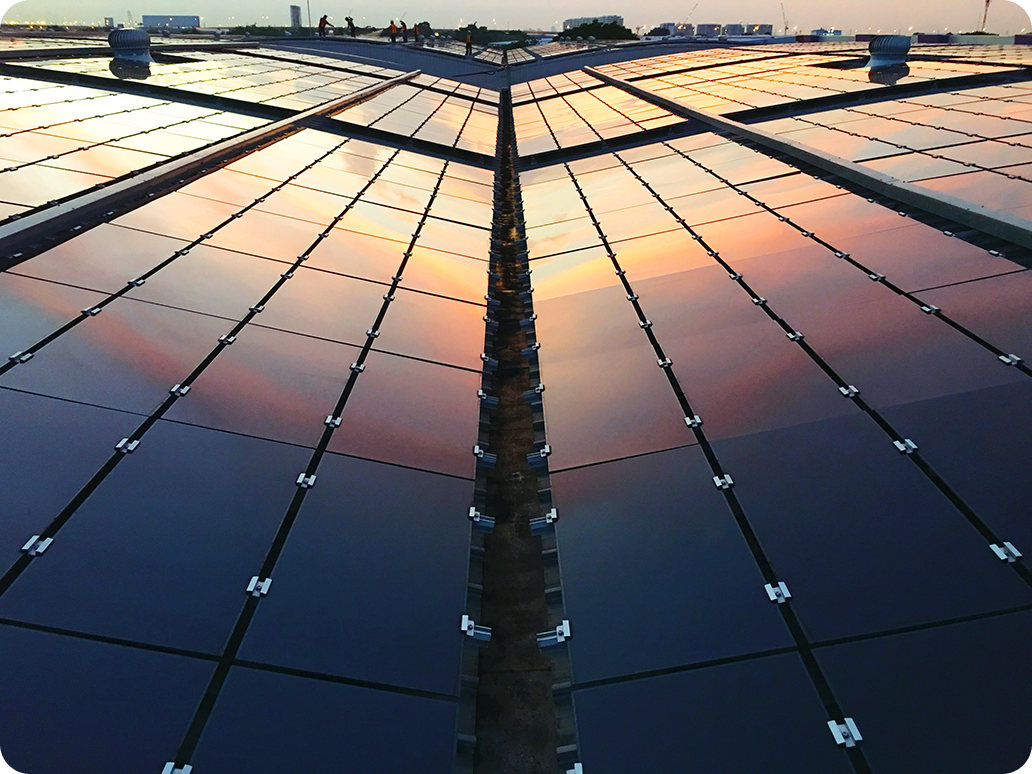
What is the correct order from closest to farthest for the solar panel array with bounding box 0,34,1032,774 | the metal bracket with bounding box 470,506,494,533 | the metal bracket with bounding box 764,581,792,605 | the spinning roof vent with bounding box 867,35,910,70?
the solar panel array with bounding box 0,34,1032,774
the metal bracket with bounding box 764,581,792,605
the metal bracket with bounding box 470,506,494,533
the spinning roof vent with bounding box 867,35,910,70

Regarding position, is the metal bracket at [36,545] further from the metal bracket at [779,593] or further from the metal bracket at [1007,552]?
the metal bracket at [1007,552]

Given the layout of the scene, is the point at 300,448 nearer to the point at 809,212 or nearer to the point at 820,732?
the point at 820,732

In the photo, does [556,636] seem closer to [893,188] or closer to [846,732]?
[846,732]

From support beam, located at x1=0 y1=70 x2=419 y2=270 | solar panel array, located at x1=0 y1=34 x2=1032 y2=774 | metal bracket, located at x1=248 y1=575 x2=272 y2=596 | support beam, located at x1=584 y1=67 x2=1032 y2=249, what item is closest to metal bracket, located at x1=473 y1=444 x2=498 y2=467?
solar panel array, located at x1=0 y1=34 x2=1032 y2=774

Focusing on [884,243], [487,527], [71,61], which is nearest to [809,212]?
[884,243]

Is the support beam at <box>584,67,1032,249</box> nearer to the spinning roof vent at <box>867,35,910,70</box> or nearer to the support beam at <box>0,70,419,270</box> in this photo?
the support beam at <box>0,70,419,270</box>
